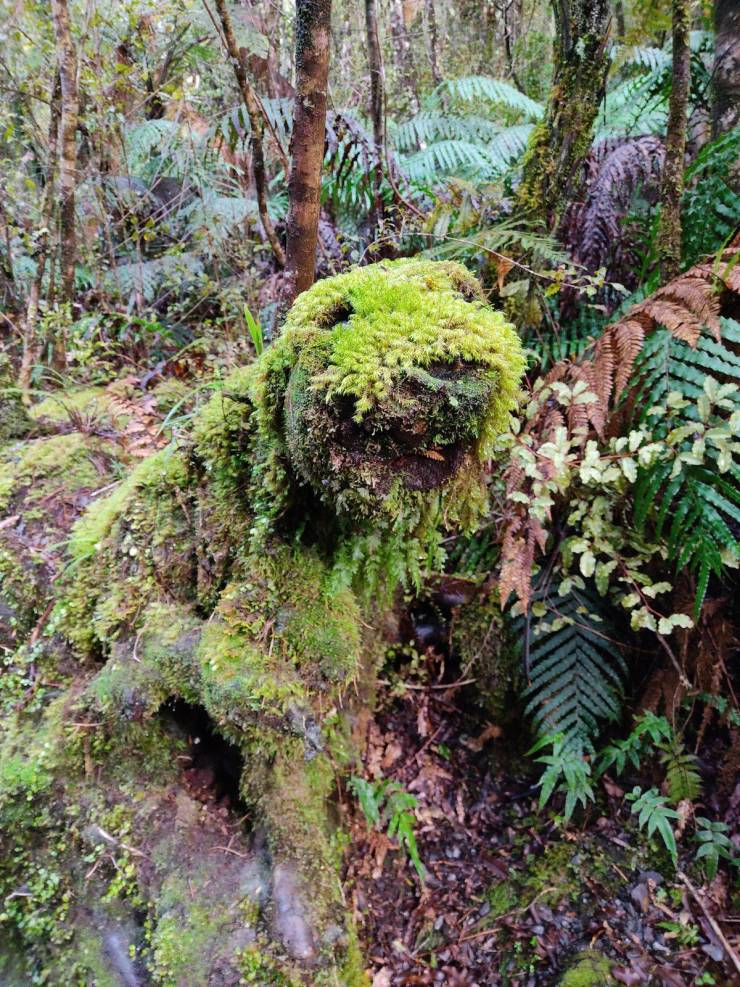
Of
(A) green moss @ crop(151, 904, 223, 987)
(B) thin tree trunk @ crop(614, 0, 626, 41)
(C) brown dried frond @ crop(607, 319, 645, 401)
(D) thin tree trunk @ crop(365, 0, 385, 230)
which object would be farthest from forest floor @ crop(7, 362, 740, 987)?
(B) thin tree trunk @ crop(614, 0, 626, 41)

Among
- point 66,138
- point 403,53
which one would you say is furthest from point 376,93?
point 403,53

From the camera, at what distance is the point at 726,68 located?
9.48ft

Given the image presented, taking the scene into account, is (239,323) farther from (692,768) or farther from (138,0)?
(692,768)

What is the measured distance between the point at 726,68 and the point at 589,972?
14.3 ft

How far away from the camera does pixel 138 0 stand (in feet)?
14.1

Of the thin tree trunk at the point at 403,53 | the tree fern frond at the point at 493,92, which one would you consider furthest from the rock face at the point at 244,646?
the thin tree trunk at the point at 403,53

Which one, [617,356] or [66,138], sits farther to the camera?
[66,138]

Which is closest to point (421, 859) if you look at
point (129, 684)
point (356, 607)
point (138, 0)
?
point (356, 607)

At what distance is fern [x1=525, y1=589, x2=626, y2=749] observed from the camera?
268cm

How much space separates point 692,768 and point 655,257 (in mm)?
2554

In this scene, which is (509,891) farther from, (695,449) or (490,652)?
(695,449)

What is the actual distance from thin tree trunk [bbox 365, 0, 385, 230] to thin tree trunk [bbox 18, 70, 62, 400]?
2168mm

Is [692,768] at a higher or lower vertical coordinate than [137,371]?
lower

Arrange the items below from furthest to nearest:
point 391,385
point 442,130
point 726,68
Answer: point 442,130 < point 726,68 < point 391,385
